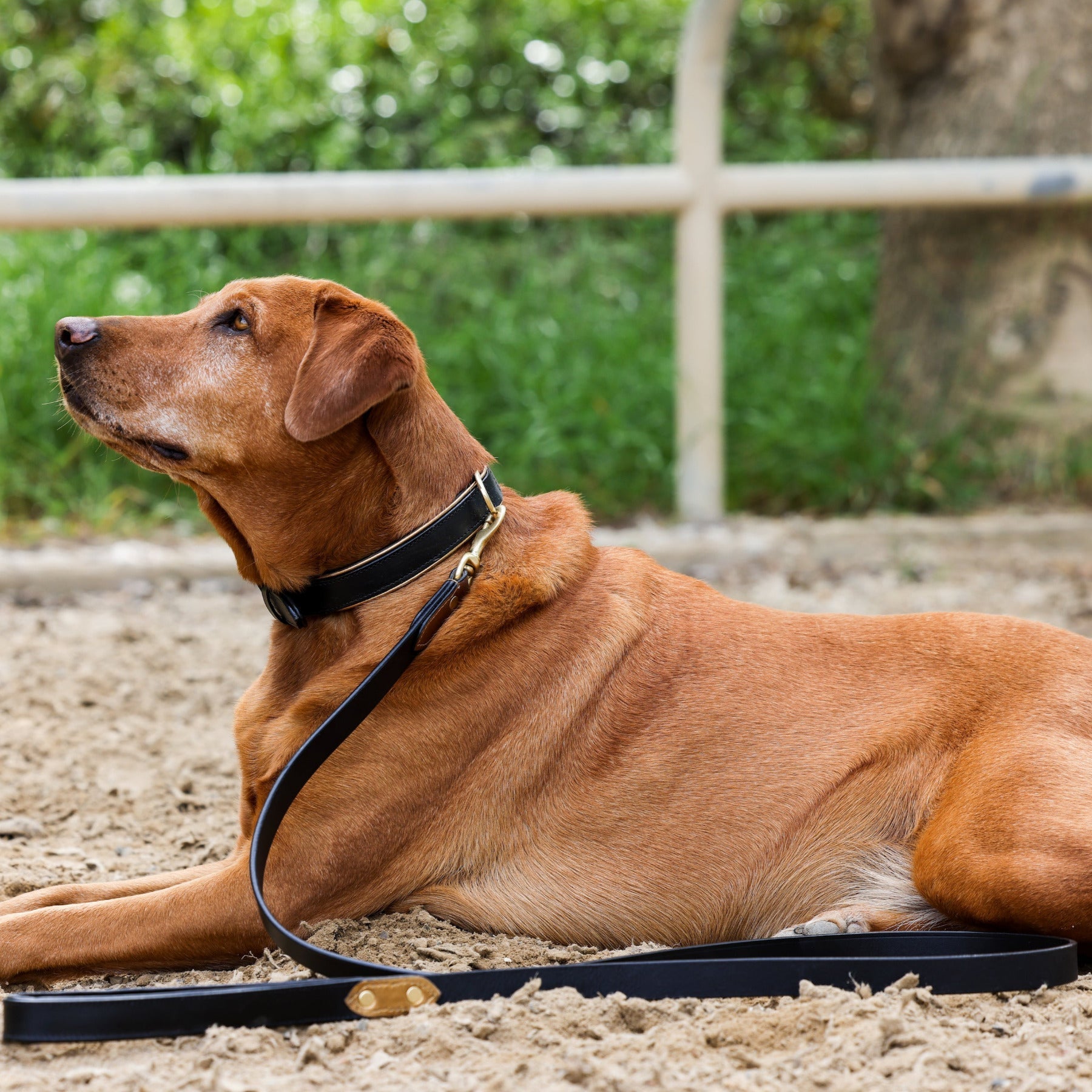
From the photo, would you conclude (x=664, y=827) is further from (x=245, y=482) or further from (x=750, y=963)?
(x=245, y=482)

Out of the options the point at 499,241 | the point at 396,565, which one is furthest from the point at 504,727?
the point at 499,241

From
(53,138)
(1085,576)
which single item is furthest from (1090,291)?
(53,138)

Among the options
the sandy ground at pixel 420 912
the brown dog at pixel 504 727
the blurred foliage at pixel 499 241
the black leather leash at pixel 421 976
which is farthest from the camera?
the blurred foliage at pixel 499 241

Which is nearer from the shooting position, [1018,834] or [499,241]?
[1018,834]

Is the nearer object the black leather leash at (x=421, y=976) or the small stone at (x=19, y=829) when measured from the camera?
the black leather leash at (x=421, y=976)

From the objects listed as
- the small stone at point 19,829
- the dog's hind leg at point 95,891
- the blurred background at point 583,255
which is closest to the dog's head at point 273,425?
the dog's hind leg at point 95,891

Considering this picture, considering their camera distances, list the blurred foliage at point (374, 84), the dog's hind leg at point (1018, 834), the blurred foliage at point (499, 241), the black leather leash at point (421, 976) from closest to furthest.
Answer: the black leather leash at point (421, 976) → the dog's hind leg at point (1018, 834) → the blurred foliage at point (499, 241) → the blurred foliage at point (374, 84)

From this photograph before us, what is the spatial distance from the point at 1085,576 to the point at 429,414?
3784mm

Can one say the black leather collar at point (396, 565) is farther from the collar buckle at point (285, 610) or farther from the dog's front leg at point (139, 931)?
the dog's front leg at point (139, 931)

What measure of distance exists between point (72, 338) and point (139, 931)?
47.3 inches

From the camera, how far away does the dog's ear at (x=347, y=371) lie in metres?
2.44

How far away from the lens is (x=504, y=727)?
8.33 feet

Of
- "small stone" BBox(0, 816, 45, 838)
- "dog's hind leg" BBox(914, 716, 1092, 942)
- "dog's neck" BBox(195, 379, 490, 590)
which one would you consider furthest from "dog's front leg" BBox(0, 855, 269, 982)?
"dog's hind leg" BBox(914, 716, 1092, 942)

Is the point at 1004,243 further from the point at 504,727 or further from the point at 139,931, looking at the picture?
the point at 139,931
